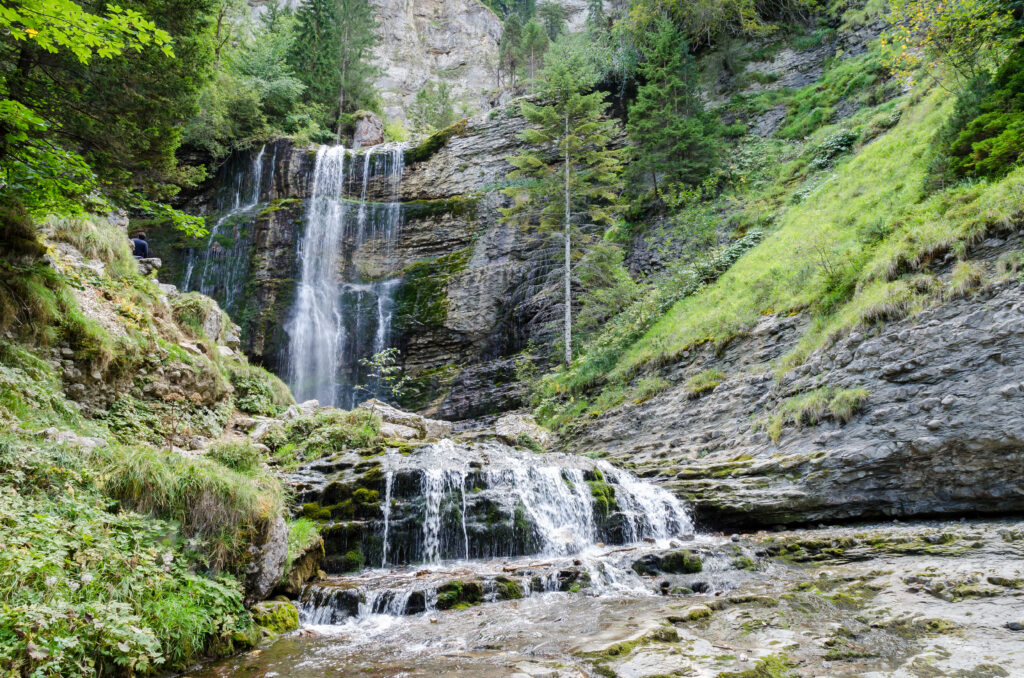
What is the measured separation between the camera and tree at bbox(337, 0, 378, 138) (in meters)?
32.5

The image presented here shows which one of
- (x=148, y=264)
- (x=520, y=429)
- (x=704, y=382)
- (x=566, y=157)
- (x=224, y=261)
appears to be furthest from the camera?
(x=224, y=261)

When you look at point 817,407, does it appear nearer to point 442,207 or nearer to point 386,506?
point 386,506

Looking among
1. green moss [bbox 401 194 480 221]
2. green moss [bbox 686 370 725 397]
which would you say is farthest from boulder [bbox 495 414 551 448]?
green moss [bbox 401 194 480 221]

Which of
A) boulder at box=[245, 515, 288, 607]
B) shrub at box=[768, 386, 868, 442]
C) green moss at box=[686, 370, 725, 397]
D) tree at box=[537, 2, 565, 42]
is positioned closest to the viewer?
boulder at box=[245, 515, 288, 607]

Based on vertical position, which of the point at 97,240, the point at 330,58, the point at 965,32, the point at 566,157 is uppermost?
the point at 330,58

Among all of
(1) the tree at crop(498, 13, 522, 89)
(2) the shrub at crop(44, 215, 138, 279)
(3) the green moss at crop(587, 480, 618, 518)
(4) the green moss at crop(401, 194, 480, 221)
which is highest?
(1) the tree at crop(498, 13, 522, 89)

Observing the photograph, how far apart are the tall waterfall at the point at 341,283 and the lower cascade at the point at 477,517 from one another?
13.4 m

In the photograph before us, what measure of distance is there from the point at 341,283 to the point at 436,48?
151ft

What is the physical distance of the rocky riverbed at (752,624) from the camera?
3.28 meters

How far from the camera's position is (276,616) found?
16.0ft

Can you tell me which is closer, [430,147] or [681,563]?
[681,563]

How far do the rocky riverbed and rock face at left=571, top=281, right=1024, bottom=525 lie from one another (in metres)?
0.57

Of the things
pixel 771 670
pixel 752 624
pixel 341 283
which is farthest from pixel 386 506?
pixel 341 283

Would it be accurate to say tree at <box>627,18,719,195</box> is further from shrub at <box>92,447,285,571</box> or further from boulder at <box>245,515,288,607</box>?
shrub at <box>92,447,285,571</box>
